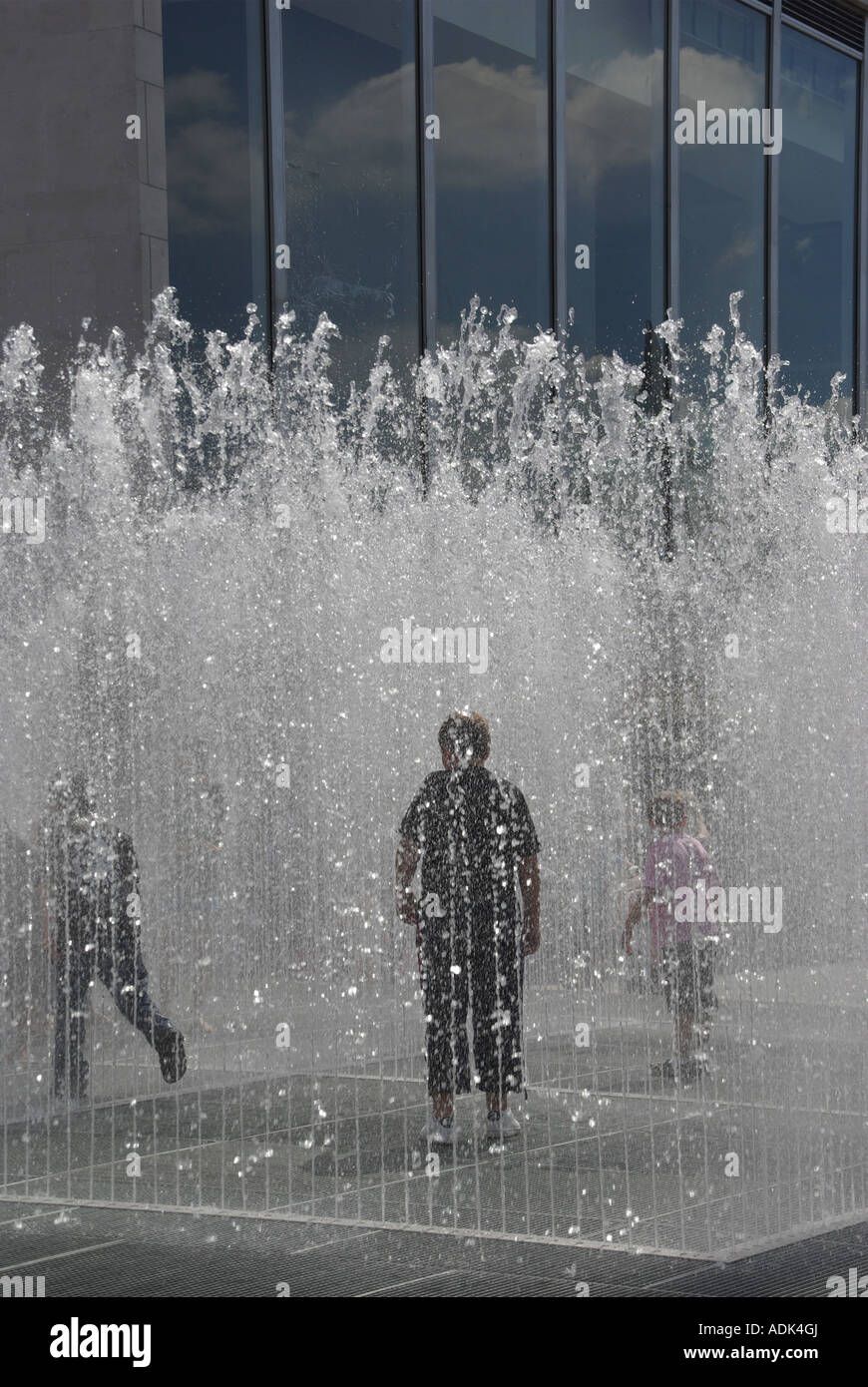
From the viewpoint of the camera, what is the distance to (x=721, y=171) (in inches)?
651

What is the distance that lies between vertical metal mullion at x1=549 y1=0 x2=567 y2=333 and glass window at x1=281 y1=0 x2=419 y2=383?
5.27 feet

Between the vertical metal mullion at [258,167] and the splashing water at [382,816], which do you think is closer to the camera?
the splashing water at [382,816]

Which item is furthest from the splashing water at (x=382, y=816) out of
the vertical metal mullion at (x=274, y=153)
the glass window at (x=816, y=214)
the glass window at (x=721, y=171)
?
the glass window at (x=816, y=214)

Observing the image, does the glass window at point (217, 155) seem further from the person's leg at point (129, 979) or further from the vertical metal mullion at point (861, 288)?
the vertical metal mullion at point (861, 288)

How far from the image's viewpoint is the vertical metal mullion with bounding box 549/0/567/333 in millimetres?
14523

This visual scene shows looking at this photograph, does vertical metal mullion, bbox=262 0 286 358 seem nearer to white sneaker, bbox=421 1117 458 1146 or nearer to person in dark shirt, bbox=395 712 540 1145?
person in dark shirt, bbox=395 712 540 1145

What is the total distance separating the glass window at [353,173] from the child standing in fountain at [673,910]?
20.4 feet

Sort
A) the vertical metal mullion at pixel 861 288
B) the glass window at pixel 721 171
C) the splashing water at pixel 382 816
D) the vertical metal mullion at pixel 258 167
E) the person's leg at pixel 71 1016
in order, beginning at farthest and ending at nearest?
the vertical metal mullion at pixel 861 288 < the glass window at pixel 721 171 < the vertical metal mullion at pixel 258 167 < the person's leg at pixel 71 1016 < the splashing water at pixel 382 816

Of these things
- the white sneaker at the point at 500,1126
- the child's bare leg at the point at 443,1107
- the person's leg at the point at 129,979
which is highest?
the person's leg at the point at 129,979

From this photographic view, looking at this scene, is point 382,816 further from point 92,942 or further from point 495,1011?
point 495,1011

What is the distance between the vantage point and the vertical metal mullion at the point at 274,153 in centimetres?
1256

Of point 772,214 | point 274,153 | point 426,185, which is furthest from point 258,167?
point 772,214
